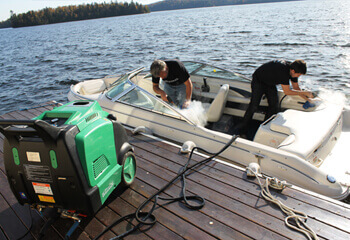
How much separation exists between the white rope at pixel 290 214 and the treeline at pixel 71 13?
87.9 meters

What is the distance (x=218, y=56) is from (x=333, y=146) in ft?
39.6

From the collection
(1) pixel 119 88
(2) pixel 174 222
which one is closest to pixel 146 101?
(1) pixel 119 88

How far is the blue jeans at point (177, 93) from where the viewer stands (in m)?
4.78

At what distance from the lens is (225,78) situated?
531 centimetres

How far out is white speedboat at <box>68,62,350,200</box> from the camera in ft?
10.6

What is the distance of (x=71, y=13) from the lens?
7781 centimetres

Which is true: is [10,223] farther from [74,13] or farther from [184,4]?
[184,4]

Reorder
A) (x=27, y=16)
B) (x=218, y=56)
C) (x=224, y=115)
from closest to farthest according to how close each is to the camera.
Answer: (x=224, y=115) → (x=218, y=56) → (x=27, y=16)

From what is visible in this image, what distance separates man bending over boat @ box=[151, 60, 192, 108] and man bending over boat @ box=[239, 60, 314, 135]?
1.18m

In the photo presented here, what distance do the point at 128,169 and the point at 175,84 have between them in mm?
2285

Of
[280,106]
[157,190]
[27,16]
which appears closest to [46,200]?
[157,190]

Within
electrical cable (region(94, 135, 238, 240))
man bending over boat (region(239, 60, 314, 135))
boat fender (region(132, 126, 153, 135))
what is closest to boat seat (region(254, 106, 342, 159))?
man bending over boat (region(239, 60, 314, 135))

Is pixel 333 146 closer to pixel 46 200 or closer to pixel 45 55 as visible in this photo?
pixel 46 200

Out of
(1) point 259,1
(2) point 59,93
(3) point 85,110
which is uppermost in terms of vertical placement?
(1) point 259,1
